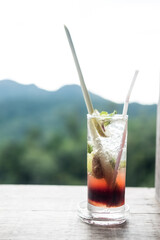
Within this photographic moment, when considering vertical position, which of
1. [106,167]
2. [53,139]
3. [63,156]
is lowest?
[63,156]

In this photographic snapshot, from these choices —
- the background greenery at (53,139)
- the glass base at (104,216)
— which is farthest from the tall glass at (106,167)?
the background greenery at (53,139)

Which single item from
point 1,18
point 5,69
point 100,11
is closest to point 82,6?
point 100,11

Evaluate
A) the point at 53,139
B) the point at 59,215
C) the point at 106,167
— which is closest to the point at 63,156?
the point at 53,139

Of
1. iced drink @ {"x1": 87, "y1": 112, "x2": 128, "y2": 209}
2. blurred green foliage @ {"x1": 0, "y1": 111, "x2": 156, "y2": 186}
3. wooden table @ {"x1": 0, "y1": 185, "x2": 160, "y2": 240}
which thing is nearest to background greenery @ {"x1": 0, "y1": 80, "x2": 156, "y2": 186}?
blurred green foliage @ {"x1": 0, "y1": 111, "x2": 156, "y2": 186}

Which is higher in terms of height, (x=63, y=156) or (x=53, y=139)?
(x=53, y=139)

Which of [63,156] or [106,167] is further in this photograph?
[63,156]

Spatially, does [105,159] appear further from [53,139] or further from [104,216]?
[53,139]

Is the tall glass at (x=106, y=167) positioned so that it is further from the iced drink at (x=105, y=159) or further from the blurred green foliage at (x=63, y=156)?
the blurred green foliage at (x=63, y=156)
